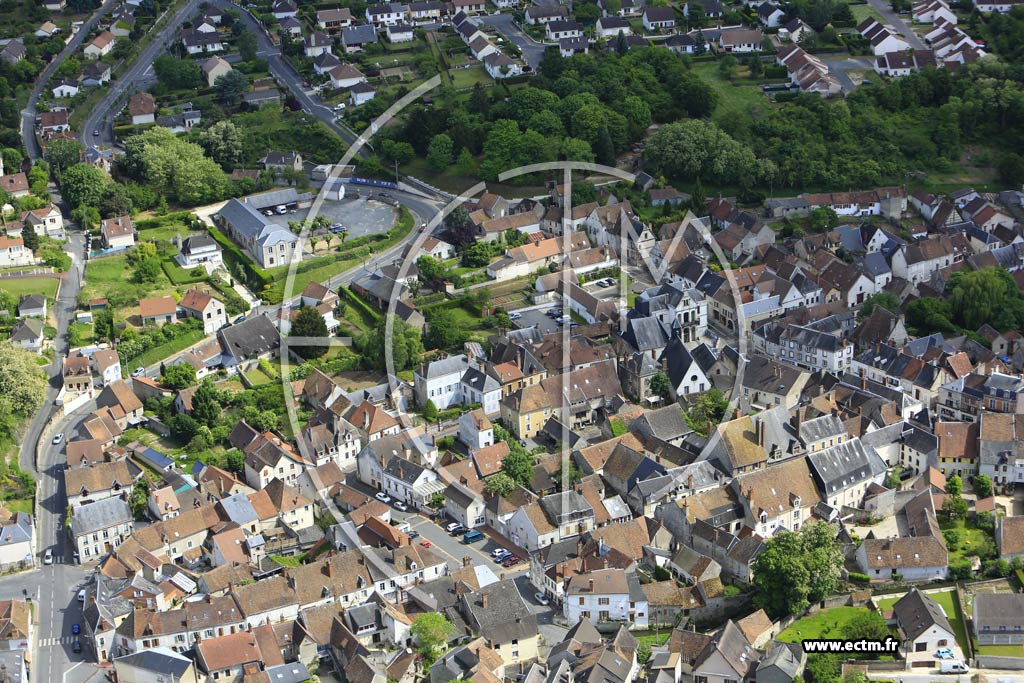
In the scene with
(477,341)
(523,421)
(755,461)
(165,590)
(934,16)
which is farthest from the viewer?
(934,16)

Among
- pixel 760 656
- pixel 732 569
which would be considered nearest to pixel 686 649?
pixel 760 656

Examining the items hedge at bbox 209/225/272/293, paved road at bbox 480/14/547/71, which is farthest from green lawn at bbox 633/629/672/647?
paved road at bbox 480/14/547/71

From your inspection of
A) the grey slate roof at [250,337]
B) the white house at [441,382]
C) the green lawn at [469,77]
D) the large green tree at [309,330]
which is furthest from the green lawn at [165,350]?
the green lawn at [469,77]

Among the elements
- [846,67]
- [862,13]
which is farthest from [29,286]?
[862,13]

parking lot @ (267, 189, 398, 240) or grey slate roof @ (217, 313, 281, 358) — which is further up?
grey slate roof @ (217, 313, 281, 358)

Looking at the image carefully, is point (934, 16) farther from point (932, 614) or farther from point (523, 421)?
point (932, 614)

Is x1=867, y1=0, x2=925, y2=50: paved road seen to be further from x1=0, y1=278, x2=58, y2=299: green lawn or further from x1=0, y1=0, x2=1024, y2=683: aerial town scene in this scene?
x1=0, y1=278, x2=58, y2=299: green lawn
